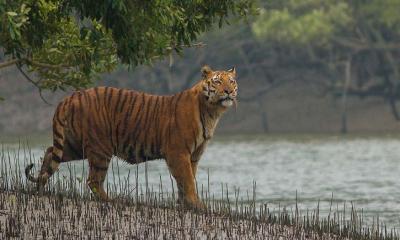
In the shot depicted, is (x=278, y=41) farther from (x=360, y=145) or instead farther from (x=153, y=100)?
(x=153, y=100)

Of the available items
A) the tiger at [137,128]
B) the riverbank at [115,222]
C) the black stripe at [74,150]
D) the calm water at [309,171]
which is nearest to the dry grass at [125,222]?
the riverbank at [115,222]

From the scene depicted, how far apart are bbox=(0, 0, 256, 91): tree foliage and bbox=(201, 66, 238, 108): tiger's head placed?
2.07ft

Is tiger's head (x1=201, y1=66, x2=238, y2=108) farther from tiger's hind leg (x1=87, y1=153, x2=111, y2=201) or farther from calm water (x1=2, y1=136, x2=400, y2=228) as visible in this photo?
calm water (x1=2, y1=136, x2=400, y2=228)

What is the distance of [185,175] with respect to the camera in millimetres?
17391

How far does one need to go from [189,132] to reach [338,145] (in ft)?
116

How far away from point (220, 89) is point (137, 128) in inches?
48.8

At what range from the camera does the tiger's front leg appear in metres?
17.4

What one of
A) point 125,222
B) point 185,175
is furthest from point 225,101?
point 125,222

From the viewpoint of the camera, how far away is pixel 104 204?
1644 centimetres

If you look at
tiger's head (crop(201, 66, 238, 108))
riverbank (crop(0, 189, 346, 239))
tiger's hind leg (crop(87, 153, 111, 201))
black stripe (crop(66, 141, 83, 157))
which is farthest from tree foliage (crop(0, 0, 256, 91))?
riverbank (crop(0, 189, 346, 239))

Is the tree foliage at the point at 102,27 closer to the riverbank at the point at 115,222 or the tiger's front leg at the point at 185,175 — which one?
the tiger's front leg at the point at 185,175

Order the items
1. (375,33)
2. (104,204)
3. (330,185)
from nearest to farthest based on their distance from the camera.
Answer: (104,204) → (330,185) → (375,33)

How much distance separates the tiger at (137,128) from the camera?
17578 millimetres

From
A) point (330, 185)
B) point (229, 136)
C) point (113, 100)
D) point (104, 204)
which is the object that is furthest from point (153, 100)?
point (229, 136)
